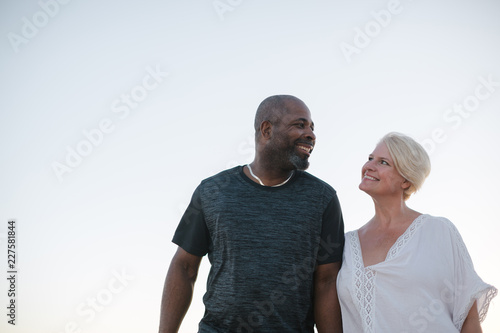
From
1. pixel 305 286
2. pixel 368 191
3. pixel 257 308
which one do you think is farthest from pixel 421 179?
pixel 257 308

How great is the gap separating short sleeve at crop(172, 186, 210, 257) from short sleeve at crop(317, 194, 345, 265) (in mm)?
880

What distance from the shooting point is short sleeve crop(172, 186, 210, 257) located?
3697 millimetres

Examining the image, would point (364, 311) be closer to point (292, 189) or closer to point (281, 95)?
point (292, 189)

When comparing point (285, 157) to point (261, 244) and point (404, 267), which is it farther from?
point (404, 267)

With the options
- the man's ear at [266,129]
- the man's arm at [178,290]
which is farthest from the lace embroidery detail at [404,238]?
the man's arm at [178,290]

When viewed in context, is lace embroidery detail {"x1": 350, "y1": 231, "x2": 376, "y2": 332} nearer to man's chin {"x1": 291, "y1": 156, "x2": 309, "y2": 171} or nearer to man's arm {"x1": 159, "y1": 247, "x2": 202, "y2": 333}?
man's chin {"x1": 291, "y1": 156, "x2": 309, "y2": 171}

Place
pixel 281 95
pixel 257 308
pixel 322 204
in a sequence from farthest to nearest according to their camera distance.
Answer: pixel 281 95, pixel 322 204, pixel 257 308

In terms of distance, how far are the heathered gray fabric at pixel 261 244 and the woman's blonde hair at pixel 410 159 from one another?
569 millimetres

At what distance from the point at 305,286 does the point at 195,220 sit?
966mm

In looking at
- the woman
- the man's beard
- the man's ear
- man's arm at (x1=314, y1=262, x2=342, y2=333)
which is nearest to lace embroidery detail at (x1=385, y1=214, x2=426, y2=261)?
the woman

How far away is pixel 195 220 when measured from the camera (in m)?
3.72

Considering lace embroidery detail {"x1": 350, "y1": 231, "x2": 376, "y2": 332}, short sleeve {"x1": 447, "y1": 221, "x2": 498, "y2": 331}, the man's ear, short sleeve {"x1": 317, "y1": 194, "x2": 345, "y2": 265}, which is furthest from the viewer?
the man's ear

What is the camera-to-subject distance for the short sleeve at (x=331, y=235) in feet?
12.0

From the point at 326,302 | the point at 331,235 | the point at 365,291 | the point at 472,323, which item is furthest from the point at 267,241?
the point at 472,323
